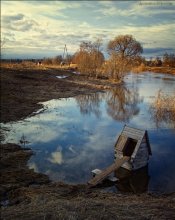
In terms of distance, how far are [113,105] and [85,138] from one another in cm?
1363

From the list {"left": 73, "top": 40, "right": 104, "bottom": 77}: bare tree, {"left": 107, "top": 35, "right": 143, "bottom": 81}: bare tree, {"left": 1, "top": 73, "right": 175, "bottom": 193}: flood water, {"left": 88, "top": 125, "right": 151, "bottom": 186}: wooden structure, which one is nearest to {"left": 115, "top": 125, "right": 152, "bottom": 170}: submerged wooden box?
{"left": 88, "top": 125, "right": 151, "bottom": 186}: wooden structure

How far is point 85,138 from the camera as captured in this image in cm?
1920

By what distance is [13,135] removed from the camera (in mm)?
19156

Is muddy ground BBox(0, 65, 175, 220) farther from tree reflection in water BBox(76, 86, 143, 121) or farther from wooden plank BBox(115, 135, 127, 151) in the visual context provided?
tree reflection in water BBox(76, 86, 143, 121)

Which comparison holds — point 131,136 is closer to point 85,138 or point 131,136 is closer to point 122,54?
point 85,138

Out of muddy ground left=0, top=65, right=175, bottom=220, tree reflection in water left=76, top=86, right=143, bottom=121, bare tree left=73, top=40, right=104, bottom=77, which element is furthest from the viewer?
bare tree left=73, top=40, right=104, bottom=77

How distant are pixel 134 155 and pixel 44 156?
4517 mm

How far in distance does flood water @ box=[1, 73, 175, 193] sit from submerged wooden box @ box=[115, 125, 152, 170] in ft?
1.97

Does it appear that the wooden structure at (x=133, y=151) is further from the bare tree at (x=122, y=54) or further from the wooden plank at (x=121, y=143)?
the bare tree at (x=122, y=54)

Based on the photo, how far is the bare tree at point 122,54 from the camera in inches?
2322

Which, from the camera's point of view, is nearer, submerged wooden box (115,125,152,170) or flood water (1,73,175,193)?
flood water (1,73,175,193)

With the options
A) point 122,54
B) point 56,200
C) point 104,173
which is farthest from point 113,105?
point 122,54

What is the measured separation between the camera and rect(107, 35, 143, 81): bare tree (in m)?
59.0

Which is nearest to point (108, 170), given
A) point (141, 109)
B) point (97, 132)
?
point (97, 132)
